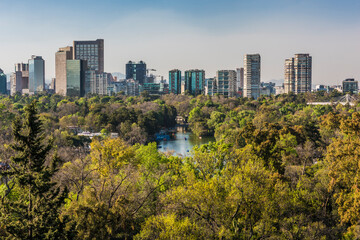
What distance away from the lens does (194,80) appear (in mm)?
88562

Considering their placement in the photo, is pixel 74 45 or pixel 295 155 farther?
pixel 74 45

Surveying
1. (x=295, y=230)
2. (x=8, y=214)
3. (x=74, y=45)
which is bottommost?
(x=295, y=230)

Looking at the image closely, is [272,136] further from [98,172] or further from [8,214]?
[8,214]

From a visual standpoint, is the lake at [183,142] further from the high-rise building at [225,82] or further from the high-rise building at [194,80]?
the high-rise building at [194,80]

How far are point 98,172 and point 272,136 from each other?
23.3 ft

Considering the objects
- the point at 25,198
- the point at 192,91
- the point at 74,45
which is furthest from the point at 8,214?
the point at 74,45

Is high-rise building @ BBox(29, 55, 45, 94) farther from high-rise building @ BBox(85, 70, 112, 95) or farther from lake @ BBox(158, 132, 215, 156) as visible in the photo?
lake @ BBox(158, 132, 215, 156)

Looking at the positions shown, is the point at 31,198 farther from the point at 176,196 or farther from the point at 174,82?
the point at 174,82

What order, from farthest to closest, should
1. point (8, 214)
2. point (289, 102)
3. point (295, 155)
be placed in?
point (289, 102) → point (295, 155) → point (8, 214)

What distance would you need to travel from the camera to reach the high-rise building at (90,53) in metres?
115

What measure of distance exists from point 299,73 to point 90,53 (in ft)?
202

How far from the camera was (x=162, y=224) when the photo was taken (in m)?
9.56

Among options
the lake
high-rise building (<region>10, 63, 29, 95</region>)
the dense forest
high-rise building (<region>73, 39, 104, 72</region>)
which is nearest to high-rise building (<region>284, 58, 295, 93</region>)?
the lake

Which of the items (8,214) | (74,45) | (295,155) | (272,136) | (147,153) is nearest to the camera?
(8,214)
